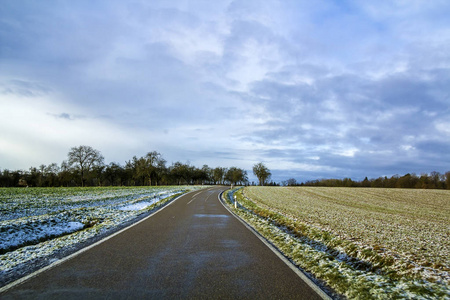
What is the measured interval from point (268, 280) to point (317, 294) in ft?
3.11

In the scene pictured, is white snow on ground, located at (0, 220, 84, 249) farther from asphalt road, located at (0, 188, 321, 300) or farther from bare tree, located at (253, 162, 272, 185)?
bare tree, located at (253, 162, 272, 185)

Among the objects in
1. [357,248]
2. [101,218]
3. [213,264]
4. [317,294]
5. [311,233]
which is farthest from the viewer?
[101,218]

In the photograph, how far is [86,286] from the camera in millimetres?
4852

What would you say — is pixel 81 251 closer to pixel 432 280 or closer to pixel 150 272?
pixel 150 272

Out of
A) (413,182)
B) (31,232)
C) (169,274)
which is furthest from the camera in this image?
(413,182)

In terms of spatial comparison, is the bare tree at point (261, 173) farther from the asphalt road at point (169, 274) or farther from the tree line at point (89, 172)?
the asphalt road at point (169, 274)

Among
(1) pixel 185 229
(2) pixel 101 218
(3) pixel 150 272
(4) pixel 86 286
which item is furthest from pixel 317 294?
(2) pixel 101 218

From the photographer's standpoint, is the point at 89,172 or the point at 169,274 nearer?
the point at 169,274

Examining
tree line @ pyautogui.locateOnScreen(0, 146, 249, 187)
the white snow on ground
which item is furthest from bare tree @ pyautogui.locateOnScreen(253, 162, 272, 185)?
the white snow on ground

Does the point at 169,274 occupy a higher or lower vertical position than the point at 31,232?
higher

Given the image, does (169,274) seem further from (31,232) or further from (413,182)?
(413,182)

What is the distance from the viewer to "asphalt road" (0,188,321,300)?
15.0 ft

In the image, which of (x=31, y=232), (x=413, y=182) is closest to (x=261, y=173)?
(x=413, y=182)

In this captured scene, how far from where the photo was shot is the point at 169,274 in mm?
5543
